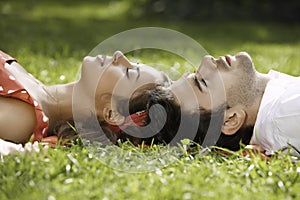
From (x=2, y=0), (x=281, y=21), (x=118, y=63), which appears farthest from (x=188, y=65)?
(x=2, y=0)

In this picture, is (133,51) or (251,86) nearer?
(251,86)

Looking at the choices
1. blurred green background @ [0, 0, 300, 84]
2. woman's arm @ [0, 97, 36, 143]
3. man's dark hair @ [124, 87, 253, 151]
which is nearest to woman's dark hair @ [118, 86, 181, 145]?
man's dark hair @ [124, 87, 253, 151]

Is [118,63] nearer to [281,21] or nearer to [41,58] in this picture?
[41,58]

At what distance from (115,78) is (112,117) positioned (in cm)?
25

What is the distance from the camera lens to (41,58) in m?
6.74

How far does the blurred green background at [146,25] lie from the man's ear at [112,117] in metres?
1.52

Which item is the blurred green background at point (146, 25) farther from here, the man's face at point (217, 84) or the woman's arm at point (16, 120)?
the man's face at point (217, 84)

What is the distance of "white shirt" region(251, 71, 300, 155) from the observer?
3.85 m

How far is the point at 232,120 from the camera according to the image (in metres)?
4.05

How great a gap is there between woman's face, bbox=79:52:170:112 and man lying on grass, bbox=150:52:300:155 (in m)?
0.18

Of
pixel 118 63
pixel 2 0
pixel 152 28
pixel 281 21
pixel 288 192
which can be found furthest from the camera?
pixel 2 0

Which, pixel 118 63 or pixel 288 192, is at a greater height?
pixel 118 63

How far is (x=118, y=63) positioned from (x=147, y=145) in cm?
59

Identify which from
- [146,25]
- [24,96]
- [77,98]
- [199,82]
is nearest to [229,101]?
[199,82]
